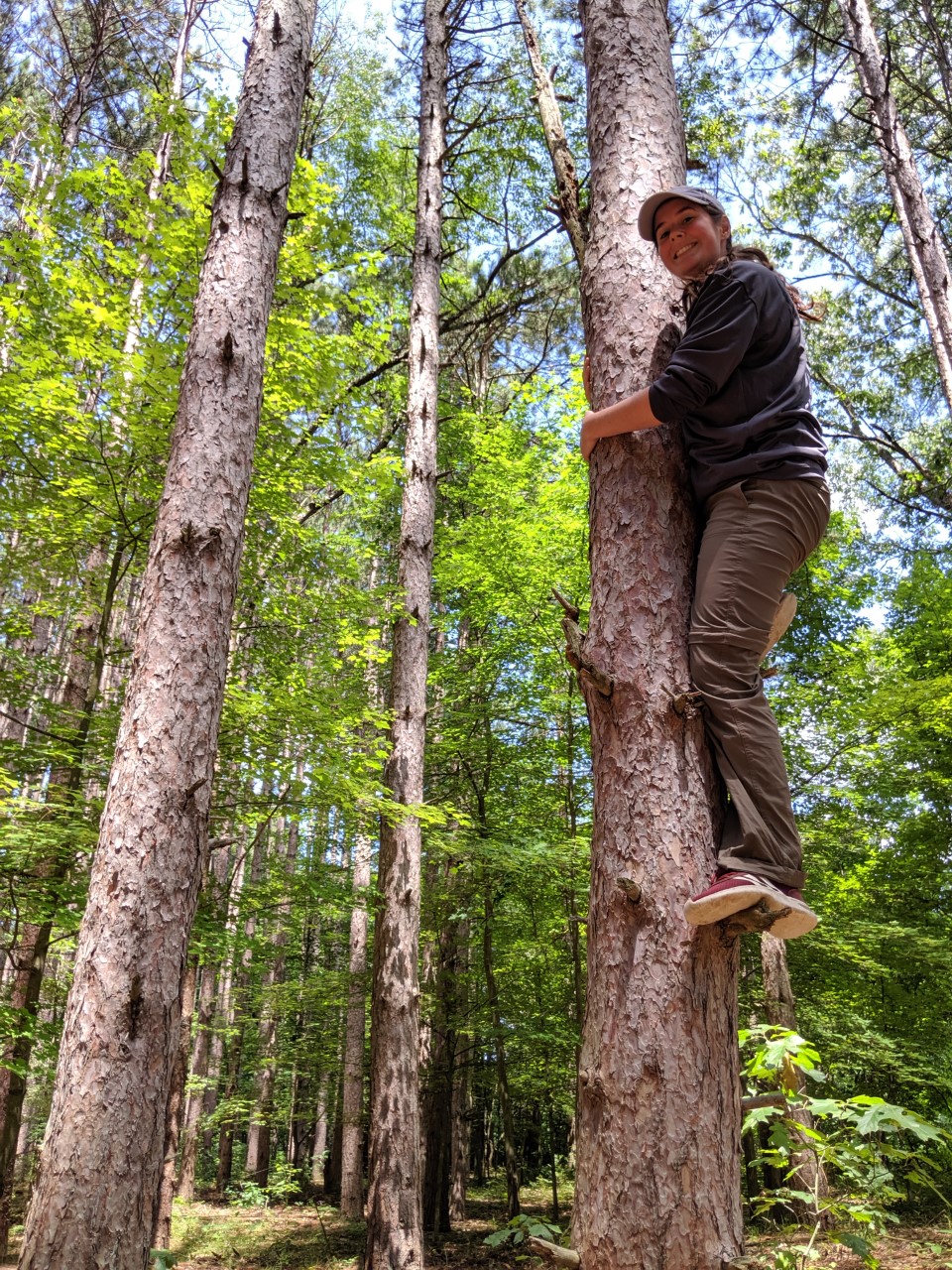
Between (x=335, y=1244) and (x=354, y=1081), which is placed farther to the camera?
(x=354, y=1081)

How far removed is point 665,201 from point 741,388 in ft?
1.71

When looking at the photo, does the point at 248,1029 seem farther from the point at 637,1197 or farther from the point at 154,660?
the point at 637,1197

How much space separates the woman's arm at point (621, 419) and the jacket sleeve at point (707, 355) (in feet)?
0.08

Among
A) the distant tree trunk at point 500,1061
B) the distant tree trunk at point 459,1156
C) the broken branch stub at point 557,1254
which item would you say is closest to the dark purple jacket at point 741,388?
the broken branch stub at point 557,1254

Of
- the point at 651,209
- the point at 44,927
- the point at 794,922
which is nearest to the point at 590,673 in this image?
the point at 794,922

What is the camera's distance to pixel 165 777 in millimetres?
3680

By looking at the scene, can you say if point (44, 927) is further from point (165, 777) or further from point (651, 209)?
point (651, 209)

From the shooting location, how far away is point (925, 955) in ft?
29.0

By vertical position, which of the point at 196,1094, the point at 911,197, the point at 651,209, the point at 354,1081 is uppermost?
the point at 911,197

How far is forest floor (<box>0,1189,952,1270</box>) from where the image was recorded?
682 centimetres

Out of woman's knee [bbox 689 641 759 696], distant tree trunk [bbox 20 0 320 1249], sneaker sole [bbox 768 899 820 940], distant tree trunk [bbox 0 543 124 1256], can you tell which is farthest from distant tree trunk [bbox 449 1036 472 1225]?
woman's knee [bbox 689 641 759 696]

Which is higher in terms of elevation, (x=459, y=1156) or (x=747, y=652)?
(x=747, y=652)

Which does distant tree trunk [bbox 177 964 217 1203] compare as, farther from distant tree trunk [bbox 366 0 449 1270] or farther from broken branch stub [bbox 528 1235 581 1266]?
broken branch stub [bbox 528 1235 581 1266]

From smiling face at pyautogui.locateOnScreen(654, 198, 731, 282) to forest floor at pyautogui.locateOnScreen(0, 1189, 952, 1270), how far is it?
6.67 m
